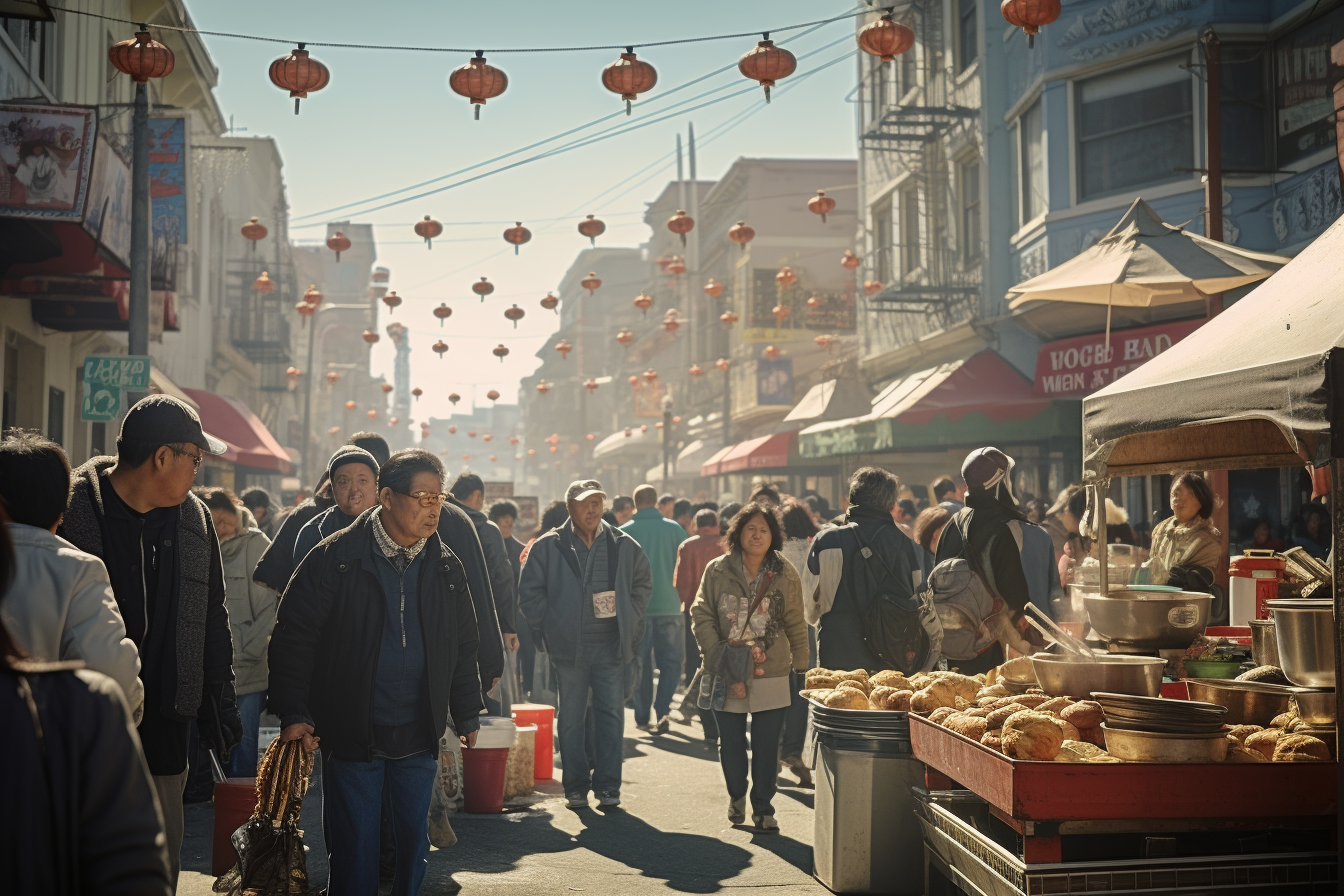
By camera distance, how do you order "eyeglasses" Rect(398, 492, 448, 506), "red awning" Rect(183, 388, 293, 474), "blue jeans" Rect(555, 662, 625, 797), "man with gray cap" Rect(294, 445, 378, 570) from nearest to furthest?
"eyeglasses" Rect(398, 492, 448, 506) < "man with gray cap" Rect(294, 445, 378, 570) < "blue jeans" Rect(555, 662, 625, 797) < "red awning" Rect(183, 388, 293, 474)

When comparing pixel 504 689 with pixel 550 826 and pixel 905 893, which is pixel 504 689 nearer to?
pixel 550 826

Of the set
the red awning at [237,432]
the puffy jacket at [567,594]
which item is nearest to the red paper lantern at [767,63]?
the puffy jacket at [567,594]

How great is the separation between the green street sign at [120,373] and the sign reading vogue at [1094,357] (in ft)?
36.8

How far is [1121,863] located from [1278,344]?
187 centimetres

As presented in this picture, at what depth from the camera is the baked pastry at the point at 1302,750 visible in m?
4.54

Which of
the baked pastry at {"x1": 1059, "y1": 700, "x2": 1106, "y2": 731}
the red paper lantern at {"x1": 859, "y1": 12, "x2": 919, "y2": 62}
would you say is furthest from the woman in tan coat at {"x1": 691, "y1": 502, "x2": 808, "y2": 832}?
the red paper lantern at {"x1": 859, "y1": 12, "x2": 919, "y2": 62}

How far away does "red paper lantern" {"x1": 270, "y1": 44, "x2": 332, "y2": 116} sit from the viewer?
12.0 m

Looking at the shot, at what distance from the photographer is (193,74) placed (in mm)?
24234

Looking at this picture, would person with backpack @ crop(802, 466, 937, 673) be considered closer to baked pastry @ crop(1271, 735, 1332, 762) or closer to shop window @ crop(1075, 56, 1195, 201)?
baked pastry @ crop(1271, 735, 1332, 762)

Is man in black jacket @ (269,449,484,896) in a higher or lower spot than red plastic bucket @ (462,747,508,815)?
higher

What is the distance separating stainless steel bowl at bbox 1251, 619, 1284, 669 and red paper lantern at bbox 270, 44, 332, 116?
9559 millimetres

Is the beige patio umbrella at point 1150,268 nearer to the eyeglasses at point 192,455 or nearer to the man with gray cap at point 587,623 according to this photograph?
the man with gray cap at point 587,623

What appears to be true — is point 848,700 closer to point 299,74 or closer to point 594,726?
point 594,726

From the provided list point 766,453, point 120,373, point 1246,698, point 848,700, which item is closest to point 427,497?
point 848,700
